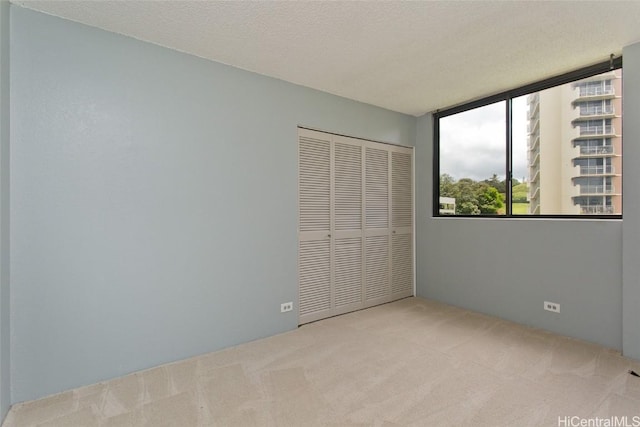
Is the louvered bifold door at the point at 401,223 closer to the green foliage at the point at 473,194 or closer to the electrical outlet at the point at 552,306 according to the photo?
the green foliage at the point at 473,194

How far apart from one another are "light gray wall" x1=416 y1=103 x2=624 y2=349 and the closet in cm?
30

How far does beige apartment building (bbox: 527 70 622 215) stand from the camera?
276cm

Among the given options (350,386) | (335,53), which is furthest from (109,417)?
(335,53)

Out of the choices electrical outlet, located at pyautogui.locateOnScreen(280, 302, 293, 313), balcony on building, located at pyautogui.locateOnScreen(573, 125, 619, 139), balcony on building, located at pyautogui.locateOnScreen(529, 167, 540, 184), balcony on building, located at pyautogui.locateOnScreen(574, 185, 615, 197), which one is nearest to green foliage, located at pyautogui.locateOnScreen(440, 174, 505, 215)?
balcony on building, located at pyautogui.locateOnScreen(529, 167, 540, 184)

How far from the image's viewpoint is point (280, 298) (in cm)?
306

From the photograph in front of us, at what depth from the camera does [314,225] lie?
336cm

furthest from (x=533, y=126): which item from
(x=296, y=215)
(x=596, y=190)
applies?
(x=296, y=215)

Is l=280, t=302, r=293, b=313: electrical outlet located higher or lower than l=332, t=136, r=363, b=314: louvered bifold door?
lower

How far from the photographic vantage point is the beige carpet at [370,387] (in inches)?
71.4

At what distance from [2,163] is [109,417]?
1.61 m

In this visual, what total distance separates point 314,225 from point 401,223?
1.44m

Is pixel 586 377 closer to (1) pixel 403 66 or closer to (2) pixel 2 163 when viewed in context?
(1) pixel 403 66

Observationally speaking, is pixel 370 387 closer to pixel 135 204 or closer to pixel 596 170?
pixel 135 204

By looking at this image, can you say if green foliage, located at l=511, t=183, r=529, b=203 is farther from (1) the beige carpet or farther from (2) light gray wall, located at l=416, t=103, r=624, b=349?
(1) the beige carpet
